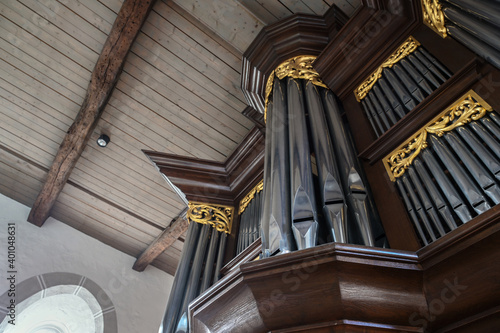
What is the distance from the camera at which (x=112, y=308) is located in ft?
16.1

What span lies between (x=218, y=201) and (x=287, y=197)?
201cm

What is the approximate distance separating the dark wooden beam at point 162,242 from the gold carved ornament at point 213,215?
129cm

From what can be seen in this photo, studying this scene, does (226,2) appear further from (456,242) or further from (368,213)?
(456,242)

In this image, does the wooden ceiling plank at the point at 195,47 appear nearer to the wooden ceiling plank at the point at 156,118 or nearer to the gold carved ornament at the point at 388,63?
the wooden ceiling plank at the point at 156,118

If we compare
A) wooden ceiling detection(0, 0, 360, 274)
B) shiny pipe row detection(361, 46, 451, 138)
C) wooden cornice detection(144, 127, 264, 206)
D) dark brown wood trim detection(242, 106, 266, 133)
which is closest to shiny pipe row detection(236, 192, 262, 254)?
wooden cornice detection(144, 127, 264, 206)

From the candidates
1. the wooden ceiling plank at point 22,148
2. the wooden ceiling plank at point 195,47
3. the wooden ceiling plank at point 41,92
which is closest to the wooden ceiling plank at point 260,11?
the wooden ceiling plank at point 195,47

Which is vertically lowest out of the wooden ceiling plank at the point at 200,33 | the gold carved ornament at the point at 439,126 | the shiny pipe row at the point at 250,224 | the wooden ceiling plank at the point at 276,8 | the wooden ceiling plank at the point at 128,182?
the gold carved ornament at the point at 439,126

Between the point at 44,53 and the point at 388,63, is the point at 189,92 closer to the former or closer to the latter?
the point at 44,53

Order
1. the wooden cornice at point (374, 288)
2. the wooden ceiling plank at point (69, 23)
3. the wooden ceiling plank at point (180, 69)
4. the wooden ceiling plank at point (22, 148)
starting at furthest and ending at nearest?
the wooden ceiling plank at point (22, 148), the wooden ceiling plank at point (180, 69), the wooden ceiling plank at point (69, 23), the wooden cornice at point (374, 288)

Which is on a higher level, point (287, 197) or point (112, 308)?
point (112, 308)

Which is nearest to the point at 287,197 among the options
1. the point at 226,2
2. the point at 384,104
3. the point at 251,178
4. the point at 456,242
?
the point at 456,242

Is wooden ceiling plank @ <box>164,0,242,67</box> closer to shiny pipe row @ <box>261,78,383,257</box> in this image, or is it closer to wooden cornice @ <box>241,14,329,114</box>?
wooden cornice @ <box>241,14,329,114</box>

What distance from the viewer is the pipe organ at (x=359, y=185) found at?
1081 mm

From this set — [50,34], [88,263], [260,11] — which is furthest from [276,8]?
[88,263]
